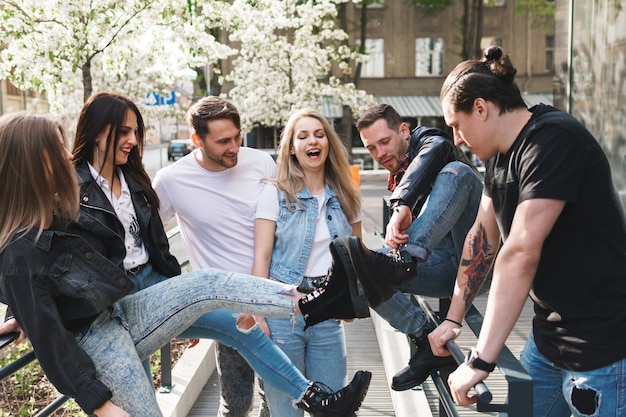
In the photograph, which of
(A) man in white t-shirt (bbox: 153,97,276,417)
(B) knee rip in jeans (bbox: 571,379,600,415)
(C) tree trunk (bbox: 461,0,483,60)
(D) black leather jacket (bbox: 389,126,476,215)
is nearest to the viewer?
(B) knee rip in jeans (bbox: 571,379,600,415)

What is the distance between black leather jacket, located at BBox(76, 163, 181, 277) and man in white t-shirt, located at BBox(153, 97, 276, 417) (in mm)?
420

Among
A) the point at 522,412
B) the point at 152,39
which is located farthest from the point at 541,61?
the point at 522,412

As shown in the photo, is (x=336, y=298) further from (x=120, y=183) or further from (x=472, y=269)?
(x=120, y=183)

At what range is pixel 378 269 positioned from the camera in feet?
9.69

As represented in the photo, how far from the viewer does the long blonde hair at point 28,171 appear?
100 inches

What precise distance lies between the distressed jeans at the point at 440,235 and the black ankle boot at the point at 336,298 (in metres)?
0.36

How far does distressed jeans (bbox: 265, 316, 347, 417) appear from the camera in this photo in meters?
3.41

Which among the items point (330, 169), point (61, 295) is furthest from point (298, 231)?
point (61, 295)

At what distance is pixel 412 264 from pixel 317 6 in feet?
63.1

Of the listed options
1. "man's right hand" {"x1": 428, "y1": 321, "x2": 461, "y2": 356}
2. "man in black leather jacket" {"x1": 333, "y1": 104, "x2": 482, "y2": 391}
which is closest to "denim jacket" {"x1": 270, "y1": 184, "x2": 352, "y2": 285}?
"man in black leather jacket" {"x1": 333, "y1": 104, "x2": 482, "y2": 391}

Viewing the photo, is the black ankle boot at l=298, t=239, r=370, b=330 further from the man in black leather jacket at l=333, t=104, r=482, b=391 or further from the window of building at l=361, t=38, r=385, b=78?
the window of building at l=361, t=38, r=385, b=78

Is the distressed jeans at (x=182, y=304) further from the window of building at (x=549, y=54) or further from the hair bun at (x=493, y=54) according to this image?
the window of building at (x=549, y=54)

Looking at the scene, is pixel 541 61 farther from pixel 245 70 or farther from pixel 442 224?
pixel 442 224

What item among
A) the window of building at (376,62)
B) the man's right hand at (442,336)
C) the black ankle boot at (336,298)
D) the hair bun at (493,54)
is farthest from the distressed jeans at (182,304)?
the window of building at (376,62)
